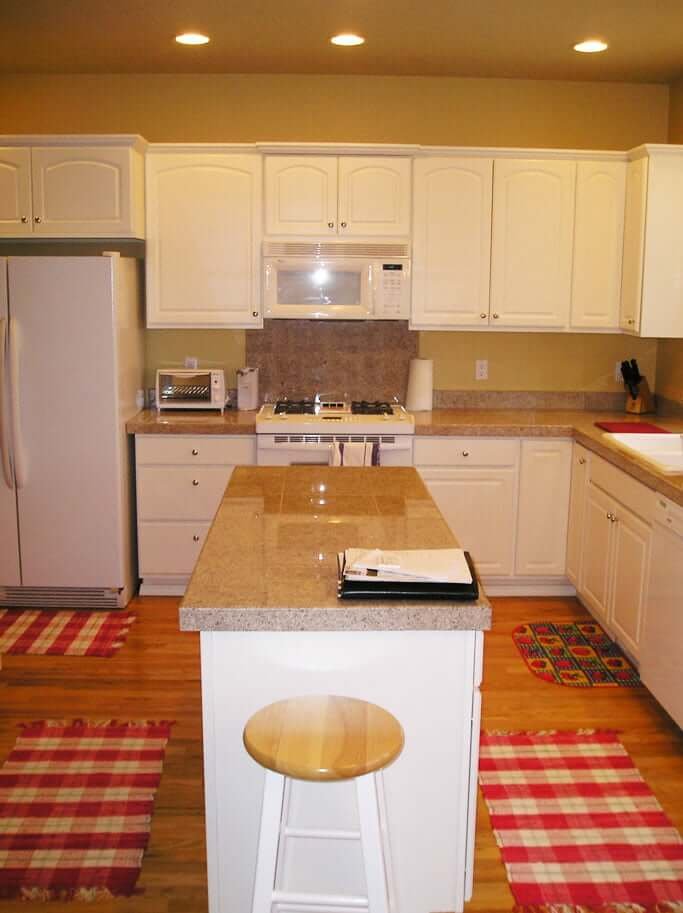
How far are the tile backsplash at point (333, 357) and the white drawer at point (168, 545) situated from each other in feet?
3.01

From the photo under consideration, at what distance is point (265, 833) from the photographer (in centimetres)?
176

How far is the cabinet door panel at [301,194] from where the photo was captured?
4523 mm

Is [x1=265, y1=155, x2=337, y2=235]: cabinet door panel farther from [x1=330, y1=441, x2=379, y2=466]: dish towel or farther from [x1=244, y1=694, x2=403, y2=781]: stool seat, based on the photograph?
[x1=244, y1=694, x2=403, y2=781]: stool seat

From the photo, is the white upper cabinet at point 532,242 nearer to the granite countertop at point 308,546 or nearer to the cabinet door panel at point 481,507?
the cabinet door panel at point 481,507

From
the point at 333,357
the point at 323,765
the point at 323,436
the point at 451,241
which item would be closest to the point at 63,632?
the point at 323,436

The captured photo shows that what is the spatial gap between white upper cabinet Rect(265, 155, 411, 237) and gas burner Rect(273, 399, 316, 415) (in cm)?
87

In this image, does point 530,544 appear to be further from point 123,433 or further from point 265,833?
point 265,833

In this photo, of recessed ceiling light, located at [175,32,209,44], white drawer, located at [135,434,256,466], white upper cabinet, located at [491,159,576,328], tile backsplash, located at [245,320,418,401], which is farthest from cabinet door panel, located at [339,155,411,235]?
white drawer, located at [135,434,256,466]

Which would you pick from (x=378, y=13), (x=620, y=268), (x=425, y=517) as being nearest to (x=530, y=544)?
(x=620, y=268)

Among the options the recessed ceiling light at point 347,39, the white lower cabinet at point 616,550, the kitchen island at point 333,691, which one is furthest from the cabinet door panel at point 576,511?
the kitchen island at point 333,691

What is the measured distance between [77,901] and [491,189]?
363 centimetres

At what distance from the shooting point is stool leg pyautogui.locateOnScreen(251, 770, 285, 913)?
69.0 inches

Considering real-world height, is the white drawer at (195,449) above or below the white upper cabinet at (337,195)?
below

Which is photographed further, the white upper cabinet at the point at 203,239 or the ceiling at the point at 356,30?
the white upper cabinet at the point at 203,239
